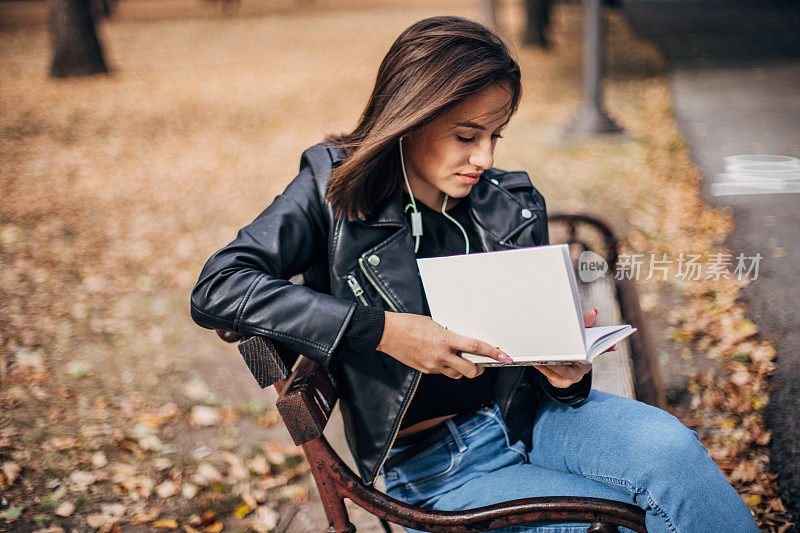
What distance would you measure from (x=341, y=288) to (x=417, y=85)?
632mm

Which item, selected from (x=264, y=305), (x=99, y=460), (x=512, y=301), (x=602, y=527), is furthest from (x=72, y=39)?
(x=602, y=527)

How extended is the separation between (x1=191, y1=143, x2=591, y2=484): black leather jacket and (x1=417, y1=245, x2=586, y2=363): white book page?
0.86 feet

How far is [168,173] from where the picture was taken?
7672mm

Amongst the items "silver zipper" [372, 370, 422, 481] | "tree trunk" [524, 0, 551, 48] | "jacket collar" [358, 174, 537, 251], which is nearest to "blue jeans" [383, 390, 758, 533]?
"silver zipper" [372, 370, 422, 481]

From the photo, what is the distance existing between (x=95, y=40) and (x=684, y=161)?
9.02m

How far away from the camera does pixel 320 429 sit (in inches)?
65.5

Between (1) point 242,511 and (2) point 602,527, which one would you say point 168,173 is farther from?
(2) point 602,527

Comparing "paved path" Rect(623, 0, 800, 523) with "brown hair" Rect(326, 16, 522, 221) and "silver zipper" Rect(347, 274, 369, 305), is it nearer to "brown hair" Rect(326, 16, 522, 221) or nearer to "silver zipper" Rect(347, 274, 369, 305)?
"silver zipper" Rect(347, 274, 369, 305)

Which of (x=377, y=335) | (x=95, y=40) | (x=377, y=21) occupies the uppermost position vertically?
(x=377, y=335)

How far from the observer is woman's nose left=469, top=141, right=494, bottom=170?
6.30 ft

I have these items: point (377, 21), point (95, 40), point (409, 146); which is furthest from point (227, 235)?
point (377, 21)

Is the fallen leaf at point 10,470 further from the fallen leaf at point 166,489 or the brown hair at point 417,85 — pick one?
the brown hair at point 417,85

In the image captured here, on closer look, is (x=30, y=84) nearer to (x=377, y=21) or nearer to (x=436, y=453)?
(x=436, y=453)

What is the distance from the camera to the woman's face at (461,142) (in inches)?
74.3
